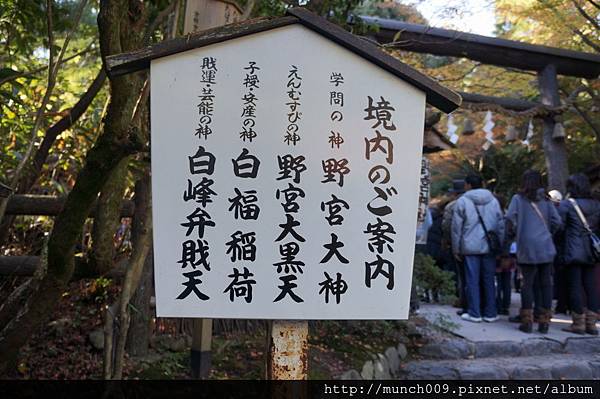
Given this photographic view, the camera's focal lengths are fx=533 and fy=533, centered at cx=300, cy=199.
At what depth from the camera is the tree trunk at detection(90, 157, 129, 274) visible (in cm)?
297

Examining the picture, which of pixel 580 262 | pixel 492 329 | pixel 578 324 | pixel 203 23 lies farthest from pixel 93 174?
pixel 578 324

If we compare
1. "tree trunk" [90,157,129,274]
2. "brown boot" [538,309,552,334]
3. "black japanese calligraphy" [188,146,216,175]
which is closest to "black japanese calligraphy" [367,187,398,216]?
"black japanese calligraphy" [188,146,216,175]

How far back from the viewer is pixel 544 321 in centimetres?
671

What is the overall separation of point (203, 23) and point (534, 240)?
4.84 metres

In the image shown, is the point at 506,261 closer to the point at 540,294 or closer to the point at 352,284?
the point at 540,294

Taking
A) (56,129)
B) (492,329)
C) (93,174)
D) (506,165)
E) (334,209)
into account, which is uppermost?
(506,165)

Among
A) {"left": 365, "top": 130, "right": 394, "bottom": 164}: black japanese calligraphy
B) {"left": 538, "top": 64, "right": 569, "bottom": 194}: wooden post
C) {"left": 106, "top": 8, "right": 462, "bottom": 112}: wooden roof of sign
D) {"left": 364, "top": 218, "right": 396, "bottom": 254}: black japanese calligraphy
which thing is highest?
{"left": 538, "top": 64, "right": 569, "bottom": 194}: wooden post

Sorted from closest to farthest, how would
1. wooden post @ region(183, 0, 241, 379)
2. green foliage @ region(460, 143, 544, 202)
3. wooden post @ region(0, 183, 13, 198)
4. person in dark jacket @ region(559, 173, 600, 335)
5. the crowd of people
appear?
1. wooden post @ region(0, 183, 13, 198)
2. wooden post @ region(183, 0, 241, 379)
3. the crowd of people
4. person in dark jacket @ region(559, 173, 600, 335)
5. green foliage @ region(460, 143, 544, 202)

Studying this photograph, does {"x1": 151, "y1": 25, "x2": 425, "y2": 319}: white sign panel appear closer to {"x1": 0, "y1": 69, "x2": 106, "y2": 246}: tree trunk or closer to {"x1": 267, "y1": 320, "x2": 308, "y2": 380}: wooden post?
{"x1": 267, "y1": 320, "x2": 308, "y2": 380}: wooden post

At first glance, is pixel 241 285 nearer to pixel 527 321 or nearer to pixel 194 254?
pixel 194 254

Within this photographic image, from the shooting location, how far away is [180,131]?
2312 millimetres

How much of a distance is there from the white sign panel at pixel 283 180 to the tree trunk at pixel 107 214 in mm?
817

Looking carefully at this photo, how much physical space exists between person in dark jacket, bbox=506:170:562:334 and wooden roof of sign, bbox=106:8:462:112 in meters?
4.73

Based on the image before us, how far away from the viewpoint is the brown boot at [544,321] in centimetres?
670
